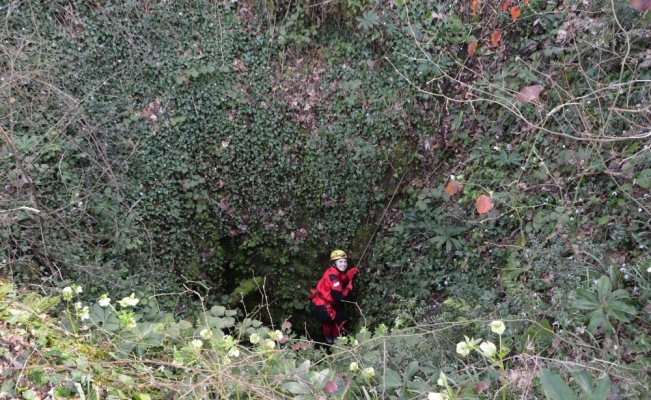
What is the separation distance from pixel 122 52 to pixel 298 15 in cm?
257

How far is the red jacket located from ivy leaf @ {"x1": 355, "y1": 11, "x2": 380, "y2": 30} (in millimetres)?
3299

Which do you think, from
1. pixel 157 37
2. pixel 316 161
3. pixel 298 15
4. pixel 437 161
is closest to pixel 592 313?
pixel 437 161

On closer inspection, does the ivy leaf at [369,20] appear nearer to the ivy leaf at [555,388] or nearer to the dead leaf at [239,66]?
the dead leaf at [239,66]

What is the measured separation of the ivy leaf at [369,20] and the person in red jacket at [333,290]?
10.1 ft

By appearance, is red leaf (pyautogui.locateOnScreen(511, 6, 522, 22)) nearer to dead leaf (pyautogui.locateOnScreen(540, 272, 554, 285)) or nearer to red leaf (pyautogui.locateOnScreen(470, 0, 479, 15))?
red leaf (pyautogui.locateOnScreen(470, 0, 479, 15))

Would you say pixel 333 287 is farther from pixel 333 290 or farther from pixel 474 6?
pixel 474 6

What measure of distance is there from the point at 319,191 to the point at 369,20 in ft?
8.00

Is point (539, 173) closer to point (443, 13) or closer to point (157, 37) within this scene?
point (443, 13)

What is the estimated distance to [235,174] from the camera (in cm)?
659

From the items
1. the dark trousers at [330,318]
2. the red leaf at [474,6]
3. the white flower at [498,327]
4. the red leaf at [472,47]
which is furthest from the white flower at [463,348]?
the red leaf at [474,6]

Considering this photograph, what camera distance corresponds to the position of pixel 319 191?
253 inches

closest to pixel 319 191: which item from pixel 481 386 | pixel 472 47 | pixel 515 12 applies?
pixel 472 47

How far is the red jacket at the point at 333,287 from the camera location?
19.0ft

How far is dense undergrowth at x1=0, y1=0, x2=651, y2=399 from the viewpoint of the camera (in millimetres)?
2607
